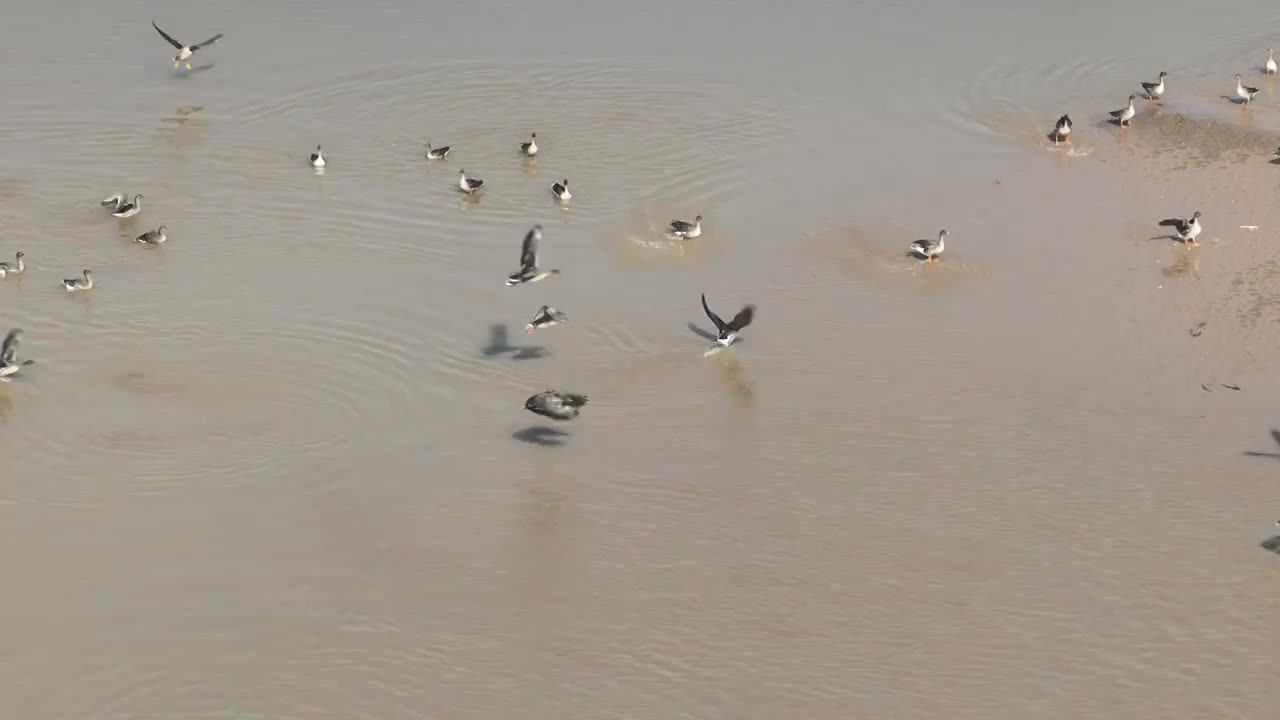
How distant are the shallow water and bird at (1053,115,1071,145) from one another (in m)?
0.40

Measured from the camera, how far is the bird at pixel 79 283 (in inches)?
705

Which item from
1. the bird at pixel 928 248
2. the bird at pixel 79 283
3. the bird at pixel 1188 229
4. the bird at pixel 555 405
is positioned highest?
the bird at pixel 1188 229

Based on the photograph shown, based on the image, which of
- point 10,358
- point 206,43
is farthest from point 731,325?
point 206,43

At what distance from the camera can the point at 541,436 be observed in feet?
49.6

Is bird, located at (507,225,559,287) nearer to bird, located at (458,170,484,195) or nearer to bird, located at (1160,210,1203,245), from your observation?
bird, located at (458,170,484,195)

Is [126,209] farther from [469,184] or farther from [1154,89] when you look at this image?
[1154,89]

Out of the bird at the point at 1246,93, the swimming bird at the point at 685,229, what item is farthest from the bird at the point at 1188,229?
the bird at the point at 1246,93

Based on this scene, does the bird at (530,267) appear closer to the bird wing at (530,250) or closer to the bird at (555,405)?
the bird wing at (530,250)

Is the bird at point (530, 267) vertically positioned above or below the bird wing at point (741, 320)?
above

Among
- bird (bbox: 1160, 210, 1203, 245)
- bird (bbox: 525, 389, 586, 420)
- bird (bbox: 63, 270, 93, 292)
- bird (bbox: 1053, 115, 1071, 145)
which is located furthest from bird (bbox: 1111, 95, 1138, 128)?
bird (bbox: 63, 270, 93, 292)

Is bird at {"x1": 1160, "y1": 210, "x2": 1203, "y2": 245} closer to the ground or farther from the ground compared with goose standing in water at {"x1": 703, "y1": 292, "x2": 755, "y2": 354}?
farther from the ground

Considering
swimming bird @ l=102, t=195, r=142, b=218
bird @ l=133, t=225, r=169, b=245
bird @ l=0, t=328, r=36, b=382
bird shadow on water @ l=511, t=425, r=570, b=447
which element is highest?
swimming bird @ l=102, t=195, r=142, b=218

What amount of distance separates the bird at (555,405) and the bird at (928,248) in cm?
574

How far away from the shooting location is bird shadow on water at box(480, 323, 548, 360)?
55.0ft
